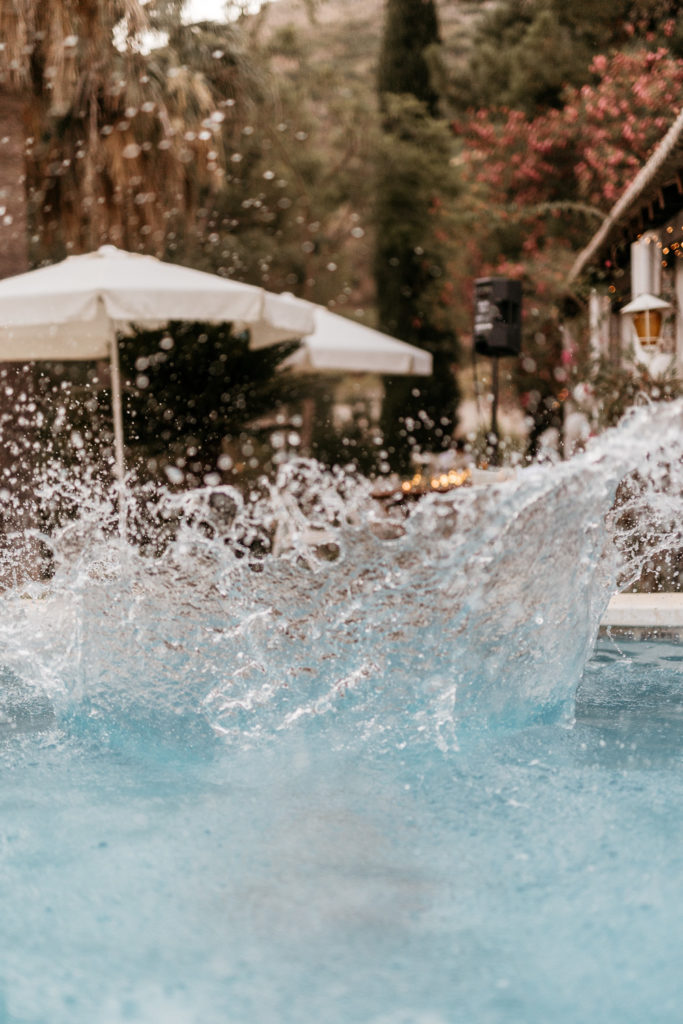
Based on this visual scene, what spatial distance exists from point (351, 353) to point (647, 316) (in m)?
3.45

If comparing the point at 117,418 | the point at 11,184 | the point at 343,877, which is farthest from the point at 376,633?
the point at 11,184

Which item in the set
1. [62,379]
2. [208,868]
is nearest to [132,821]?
[208,868]

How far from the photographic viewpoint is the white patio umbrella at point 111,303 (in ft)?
24.9

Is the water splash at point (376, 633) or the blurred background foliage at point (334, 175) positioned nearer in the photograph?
the water splash at point (376, 633)

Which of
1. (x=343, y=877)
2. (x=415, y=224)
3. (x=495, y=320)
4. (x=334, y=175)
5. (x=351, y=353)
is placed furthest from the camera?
(x=334, y=175)

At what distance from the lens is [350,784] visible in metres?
3.67

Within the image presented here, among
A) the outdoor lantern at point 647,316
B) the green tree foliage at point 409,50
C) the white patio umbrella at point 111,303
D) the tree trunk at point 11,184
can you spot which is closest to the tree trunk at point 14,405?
the tree trunk at point 11,184

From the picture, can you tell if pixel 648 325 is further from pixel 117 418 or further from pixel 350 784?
pixel 350 784

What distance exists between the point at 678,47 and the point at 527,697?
1388 cm

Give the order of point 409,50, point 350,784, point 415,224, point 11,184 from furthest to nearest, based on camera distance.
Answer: point 409,50 → point 415,224 → point 11,184 → point 350,784

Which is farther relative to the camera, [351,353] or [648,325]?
[351,353]

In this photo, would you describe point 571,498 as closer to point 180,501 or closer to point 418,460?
point 180,501

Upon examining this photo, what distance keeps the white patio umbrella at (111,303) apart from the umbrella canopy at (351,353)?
3.01 metres

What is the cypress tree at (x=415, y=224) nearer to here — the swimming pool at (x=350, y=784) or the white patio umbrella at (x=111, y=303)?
the white patio umbrella at (x=111, y=303)
